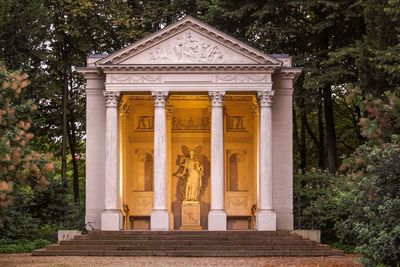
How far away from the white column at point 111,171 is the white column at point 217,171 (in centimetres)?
424

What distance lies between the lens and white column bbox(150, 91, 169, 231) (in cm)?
3719

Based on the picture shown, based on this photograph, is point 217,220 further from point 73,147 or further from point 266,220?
point 73,147

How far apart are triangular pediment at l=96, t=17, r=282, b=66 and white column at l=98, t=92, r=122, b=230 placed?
192 centimetres

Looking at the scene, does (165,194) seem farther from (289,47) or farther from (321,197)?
(289,47)

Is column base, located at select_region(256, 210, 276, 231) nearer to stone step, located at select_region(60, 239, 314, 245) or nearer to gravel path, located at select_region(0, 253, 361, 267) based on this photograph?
stone step, located at select_region(60, 239, 314, 245)

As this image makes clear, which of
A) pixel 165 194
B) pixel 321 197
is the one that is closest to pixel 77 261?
pixel 165 194

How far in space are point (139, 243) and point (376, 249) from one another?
14.1 meters

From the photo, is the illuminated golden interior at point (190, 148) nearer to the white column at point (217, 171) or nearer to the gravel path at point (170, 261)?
the white column at point (217, 171)

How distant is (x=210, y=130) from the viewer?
136ft

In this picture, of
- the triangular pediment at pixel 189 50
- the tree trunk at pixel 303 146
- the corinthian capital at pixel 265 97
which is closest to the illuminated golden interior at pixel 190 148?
the corinthian capital at pixel 265 97

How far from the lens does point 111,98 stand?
124 ft

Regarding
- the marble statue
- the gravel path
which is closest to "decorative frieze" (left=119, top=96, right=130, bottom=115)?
the marble statue

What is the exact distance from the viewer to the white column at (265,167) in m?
37.4

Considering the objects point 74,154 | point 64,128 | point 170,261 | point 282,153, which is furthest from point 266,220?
point 74,154
